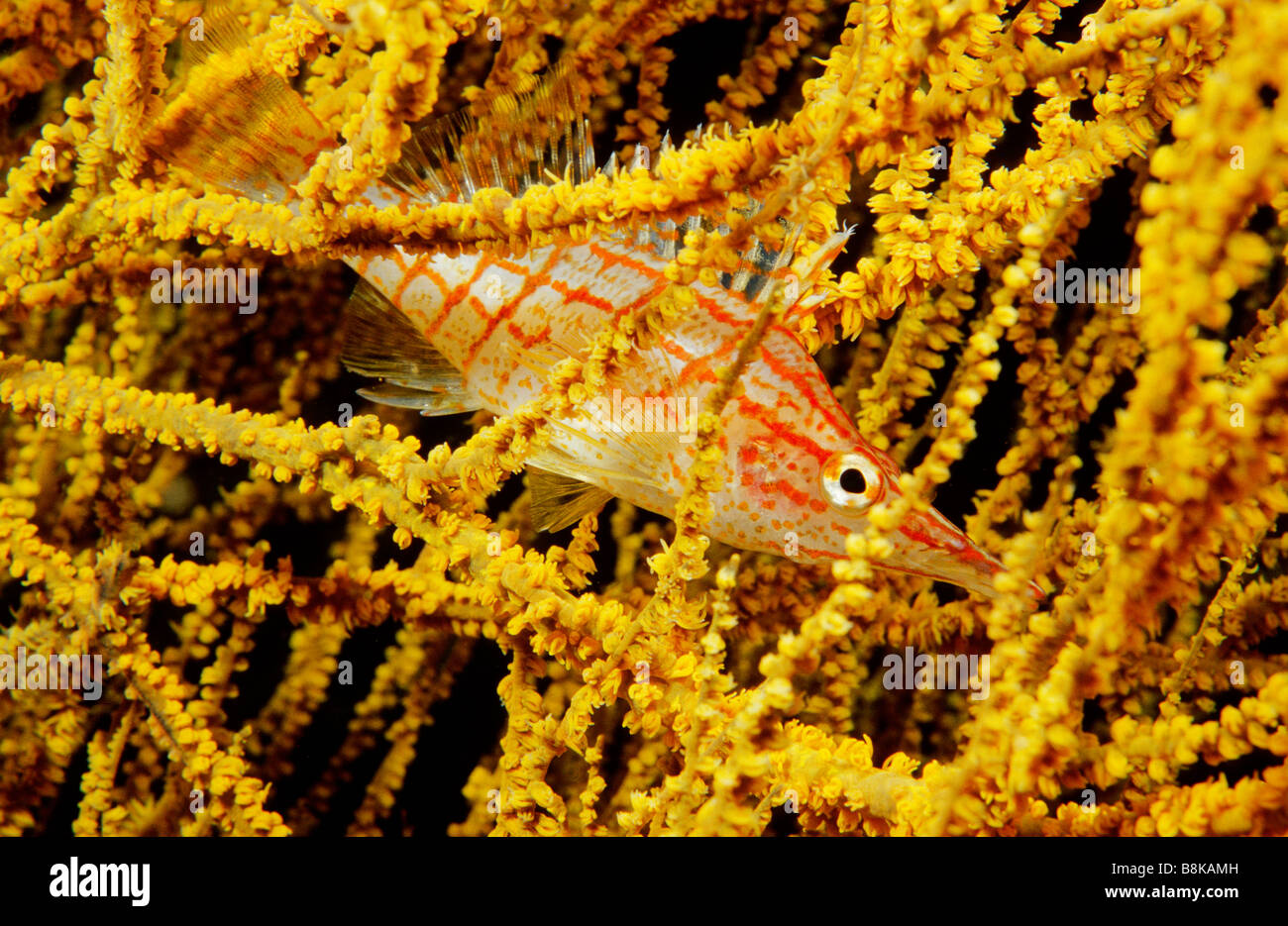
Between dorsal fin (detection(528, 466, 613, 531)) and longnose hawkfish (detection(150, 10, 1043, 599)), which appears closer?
longnose hawkfish (detection(150, 10, 1043, 599))

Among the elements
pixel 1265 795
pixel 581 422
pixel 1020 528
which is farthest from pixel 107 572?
pixel 1020 528

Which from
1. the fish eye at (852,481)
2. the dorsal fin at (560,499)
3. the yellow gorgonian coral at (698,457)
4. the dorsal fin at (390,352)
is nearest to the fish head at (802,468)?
the fish eye at (852,481)

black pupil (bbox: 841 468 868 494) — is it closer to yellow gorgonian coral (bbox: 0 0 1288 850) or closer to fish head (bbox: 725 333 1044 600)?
fish head (bbox: 725 333 1044 600)

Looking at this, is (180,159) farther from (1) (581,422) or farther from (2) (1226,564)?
(2) (1226,564)

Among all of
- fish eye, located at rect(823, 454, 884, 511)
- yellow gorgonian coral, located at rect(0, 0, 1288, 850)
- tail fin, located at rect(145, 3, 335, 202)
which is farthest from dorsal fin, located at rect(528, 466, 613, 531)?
tail fin, located at rect(145, 3, 335, 202)

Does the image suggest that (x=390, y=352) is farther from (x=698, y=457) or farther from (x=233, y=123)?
(x=698, y=457)

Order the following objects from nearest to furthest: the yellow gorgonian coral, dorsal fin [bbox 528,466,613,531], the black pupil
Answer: the yellow gorgonian coral
the black pupil
dorsal fin [bbox 528,466,613,531]

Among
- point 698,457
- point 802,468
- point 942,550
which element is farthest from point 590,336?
point 942,550
